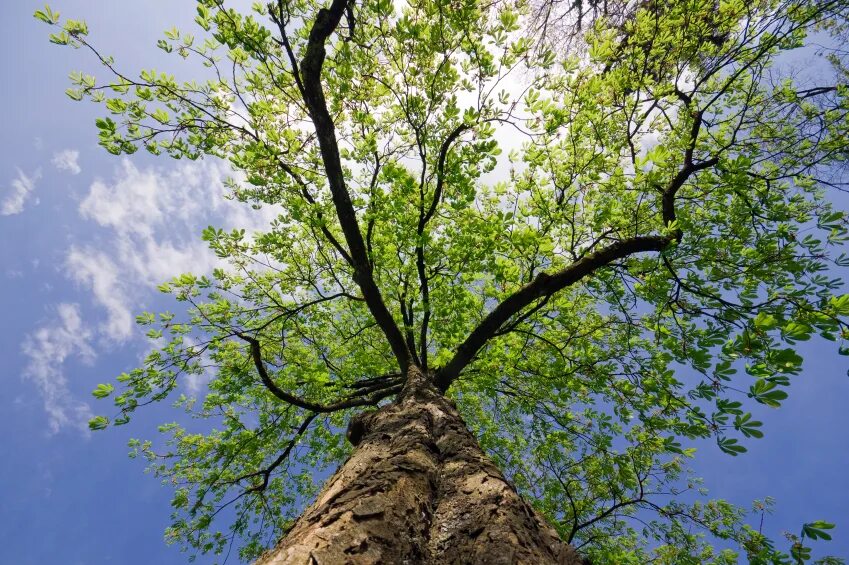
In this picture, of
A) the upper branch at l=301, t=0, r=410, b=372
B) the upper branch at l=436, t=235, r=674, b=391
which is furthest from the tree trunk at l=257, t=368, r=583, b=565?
the upper branch at l=301, t=0, r=410, b=372

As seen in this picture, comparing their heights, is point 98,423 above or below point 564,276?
below

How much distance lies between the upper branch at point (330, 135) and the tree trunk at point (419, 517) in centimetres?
273

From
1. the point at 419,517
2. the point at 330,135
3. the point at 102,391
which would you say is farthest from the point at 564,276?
the point at 102,391

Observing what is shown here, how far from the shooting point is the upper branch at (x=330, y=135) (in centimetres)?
387

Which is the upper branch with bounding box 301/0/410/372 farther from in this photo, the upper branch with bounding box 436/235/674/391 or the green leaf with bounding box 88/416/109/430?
the green leaf with bounding box 88/416/109/430

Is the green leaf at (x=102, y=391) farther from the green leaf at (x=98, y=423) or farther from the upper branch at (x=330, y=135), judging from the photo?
the upper branch at (x=330, y=135)

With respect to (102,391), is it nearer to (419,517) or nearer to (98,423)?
(98,423)

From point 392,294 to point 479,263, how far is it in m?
2.69

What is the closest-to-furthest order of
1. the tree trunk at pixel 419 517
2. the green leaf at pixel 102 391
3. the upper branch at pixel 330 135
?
the tree trunk at pixel 419 517, the upper branch at pixel 330 135, the green leaf at pixel 102 391

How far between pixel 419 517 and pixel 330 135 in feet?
12.9

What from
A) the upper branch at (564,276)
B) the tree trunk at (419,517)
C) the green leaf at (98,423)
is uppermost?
the upper branch at (564,276)

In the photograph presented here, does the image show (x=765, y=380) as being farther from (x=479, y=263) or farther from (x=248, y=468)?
(x=248, y=468)

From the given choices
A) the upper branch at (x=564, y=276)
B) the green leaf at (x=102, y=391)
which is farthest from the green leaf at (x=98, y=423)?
the upper branch at (x=564, y=276)

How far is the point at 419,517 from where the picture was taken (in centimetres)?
207
